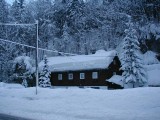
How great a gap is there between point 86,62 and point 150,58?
48.5 feet

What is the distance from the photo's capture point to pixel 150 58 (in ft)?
190

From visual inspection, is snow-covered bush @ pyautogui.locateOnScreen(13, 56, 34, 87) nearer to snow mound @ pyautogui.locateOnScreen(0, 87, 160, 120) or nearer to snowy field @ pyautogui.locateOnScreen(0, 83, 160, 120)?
snowy field @ pyautogui.locateOnScreen(0, 83, 160, 120)

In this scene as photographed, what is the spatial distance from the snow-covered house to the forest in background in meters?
11.0

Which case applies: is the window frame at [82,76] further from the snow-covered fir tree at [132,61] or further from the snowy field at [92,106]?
the snowy field at [92,106]

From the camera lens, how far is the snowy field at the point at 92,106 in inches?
627

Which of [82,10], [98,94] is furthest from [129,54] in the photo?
[82,10]

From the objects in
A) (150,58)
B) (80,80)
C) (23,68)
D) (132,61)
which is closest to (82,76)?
(80,80)

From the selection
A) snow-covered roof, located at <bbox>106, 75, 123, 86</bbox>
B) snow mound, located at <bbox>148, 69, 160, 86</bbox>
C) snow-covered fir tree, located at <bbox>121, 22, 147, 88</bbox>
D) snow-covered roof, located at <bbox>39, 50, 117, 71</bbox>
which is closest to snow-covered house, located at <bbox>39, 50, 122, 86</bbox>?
snow-covered roof, located at <bbox>39, 50, 117, 71</bbox>

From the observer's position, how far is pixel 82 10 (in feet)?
239

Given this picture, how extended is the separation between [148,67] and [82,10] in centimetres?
2710

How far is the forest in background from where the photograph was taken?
60.0 metres

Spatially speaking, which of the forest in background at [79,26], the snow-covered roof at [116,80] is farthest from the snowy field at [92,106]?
the forest in background at [79,26]

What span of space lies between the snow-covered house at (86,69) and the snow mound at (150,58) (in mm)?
6888

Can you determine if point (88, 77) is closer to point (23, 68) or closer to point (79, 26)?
point (23, 68)
